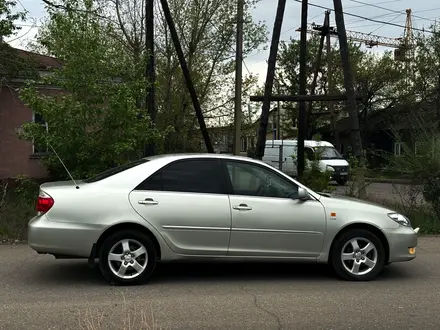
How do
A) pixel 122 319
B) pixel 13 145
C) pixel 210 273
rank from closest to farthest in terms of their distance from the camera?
pixel 122 319, pixel 210 273, pixel 13 145

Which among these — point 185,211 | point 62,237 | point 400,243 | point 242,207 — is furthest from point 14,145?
point 400,243

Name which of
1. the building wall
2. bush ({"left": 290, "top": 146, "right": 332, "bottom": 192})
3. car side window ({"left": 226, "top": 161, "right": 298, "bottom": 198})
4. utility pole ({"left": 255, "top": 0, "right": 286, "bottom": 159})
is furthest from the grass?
the building wall

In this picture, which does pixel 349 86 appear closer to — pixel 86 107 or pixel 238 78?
pixel 238 78

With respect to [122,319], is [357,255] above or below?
above

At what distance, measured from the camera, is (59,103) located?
9.48 m

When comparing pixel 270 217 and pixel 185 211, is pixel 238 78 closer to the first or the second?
pixel 270 217

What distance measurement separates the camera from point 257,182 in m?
6.46

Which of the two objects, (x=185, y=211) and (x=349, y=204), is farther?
(x=349, y=204)

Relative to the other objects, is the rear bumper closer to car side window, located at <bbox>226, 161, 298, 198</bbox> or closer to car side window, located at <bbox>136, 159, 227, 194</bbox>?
car side window, located at <bbox>136, 159, 227, 194</bbox>

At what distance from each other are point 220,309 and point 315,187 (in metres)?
6.60

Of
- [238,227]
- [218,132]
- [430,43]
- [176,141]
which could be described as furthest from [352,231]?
[430,43]

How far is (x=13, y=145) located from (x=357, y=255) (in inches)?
547

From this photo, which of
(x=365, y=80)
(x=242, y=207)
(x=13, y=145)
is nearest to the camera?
(x=242, y=207)

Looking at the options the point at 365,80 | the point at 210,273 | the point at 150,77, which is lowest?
the point at 210,273
